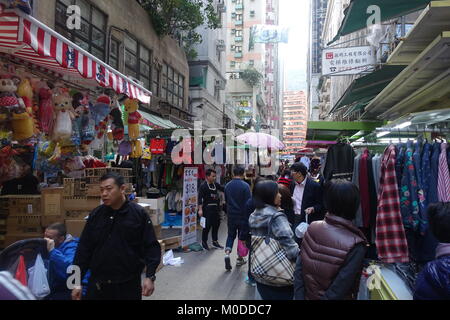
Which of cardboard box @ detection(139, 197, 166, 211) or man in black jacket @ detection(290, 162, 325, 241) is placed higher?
man in black jacket @ detection(290, 162, 325, 241)

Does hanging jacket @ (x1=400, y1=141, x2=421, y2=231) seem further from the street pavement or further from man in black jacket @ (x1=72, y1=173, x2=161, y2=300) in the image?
the street pavement

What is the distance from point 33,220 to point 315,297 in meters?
4.98

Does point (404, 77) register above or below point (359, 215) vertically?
above

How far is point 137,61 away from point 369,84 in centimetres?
1008

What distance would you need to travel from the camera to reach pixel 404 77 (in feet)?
15.4

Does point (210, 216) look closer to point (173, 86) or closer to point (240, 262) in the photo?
point (240, 262)

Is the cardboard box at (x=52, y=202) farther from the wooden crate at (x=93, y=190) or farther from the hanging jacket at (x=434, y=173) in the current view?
the hanging jacket at (x=434, y=173)

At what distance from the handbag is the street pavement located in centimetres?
208

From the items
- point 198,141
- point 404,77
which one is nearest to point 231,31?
point 198,141

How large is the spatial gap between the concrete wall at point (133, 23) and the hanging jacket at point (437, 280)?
9.66 meters

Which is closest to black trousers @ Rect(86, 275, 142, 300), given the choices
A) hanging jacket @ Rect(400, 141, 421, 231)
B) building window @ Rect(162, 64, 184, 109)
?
hanging jacket @ Rect(400, 141, 421, 231)

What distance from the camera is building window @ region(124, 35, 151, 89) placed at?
1302 centimetres
